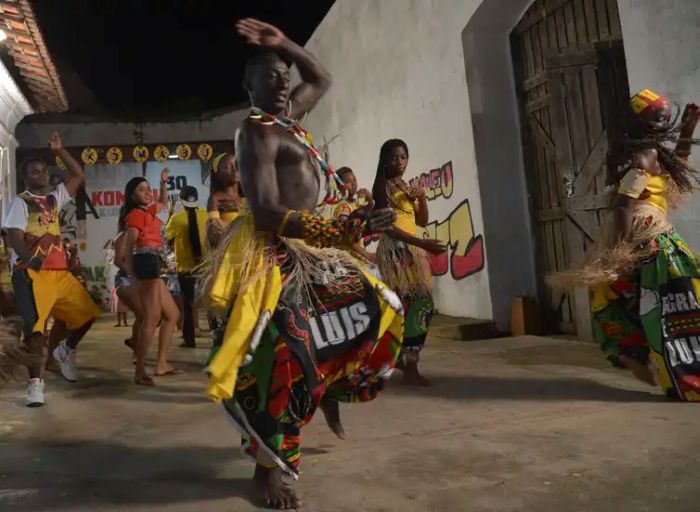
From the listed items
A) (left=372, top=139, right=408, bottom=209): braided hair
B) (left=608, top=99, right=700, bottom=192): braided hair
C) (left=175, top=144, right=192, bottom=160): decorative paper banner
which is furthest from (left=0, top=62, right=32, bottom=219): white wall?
(left=608, top=99, right=700, bottom=192): braided hair

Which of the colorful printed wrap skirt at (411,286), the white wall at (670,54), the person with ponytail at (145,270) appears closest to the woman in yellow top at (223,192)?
the person with ponytail at (145,270)

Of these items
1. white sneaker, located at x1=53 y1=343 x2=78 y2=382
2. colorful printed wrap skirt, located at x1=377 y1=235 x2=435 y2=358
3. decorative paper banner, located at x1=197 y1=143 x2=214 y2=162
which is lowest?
white sneaker, located at x1=53 y1=343 x2=78 y2=382

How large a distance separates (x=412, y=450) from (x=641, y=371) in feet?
5.57

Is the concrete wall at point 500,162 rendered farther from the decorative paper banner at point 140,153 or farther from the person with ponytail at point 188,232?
the decorative paper banner at point 140,153

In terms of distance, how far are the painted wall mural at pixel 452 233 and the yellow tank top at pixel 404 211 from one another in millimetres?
2694

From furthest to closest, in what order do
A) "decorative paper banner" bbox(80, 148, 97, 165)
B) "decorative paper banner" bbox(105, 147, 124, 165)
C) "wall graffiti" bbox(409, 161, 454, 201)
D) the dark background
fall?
the dark background → "decorative paper banner" bbox(105, 147, 124, 165) → "decorative paper banner" bbox(80, 148, 97, 165) → "wall graffiti" bbox(409, 161, 454, 201)

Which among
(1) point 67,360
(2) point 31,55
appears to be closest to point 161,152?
(2) point 31,55

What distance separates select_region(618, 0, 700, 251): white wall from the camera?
4328mm

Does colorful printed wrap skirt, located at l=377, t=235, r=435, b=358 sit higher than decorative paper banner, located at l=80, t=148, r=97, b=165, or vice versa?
decorative paper banner, located at l=80, t=148, r=97, b=165

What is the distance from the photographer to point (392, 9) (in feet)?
30.4

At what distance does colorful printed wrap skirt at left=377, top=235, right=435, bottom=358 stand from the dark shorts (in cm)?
Answer: 192

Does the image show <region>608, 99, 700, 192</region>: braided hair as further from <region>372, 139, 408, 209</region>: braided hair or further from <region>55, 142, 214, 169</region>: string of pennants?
<region>55, 142, 214, 169</region>: string of pennants

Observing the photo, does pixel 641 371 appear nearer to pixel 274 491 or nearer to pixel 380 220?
pixel 380 220

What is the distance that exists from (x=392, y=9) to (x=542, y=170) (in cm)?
371
